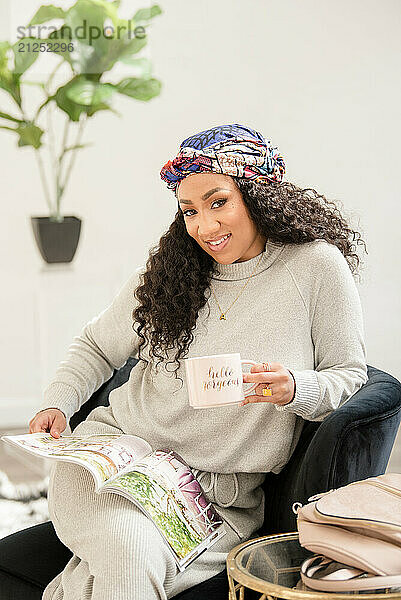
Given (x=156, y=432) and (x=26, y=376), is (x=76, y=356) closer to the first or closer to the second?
(x=156, y=432)

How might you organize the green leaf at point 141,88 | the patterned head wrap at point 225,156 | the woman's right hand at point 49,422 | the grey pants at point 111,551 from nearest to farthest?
the grey pants at point 111,551
the patterned head wrap at point 225,156
the woman's right hand at point 49,422
the green leaf at point 141,88

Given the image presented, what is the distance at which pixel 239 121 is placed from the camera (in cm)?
380

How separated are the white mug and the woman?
88 millimetres

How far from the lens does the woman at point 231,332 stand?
170 centimetres

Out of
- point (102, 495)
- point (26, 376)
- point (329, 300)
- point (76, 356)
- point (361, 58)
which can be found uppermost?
point (361, 58)

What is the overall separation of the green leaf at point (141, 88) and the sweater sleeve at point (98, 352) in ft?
4.75

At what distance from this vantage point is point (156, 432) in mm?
1876

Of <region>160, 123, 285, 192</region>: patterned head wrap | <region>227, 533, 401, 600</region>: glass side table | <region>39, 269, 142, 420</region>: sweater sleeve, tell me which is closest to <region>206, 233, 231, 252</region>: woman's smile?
<region>160, 123, 285, 192</region>: patterned head wrap

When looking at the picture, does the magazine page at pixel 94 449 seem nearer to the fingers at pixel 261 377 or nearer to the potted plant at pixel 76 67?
the fingers at pixel 261 377

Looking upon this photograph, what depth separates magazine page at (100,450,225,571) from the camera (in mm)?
1562

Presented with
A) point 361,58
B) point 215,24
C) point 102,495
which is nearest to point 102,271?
point 215,24

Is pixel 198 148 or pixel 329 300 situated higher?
pixel 198 148

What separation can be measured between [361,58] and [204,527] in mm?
2669

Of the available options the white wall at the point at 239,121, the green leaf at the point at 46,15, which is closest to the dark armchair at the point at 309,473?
the white wall at the point at 239,121
